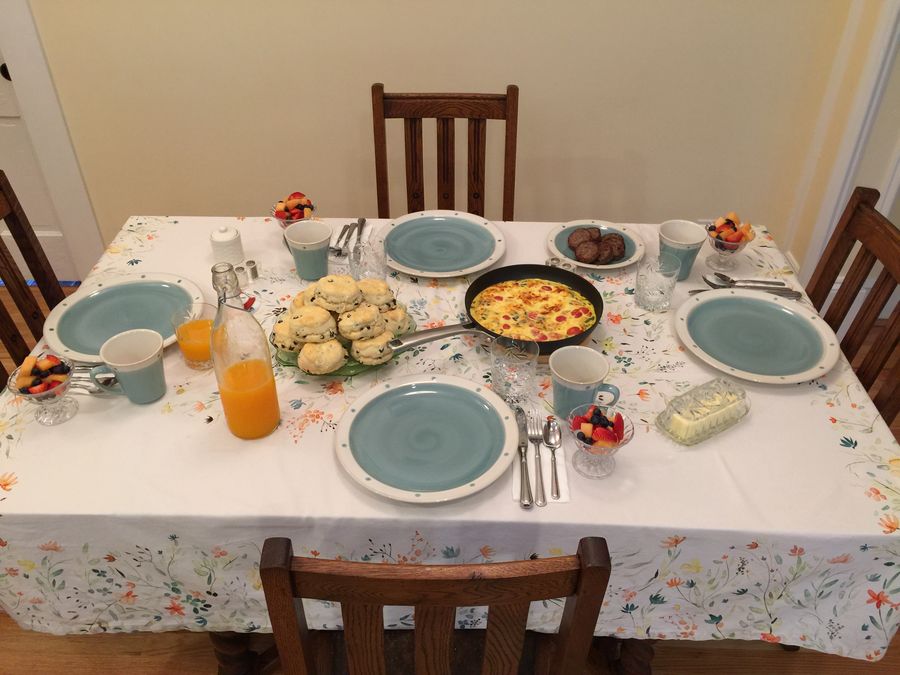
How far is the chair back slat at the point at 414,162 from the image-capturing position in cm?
197

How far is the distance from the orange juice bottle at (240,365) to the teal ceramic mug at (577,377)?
1.58 feet

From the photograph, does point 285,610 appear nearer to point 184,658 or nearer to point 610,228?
point 184,658

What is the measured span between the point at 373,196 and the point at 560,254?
50.1 inches

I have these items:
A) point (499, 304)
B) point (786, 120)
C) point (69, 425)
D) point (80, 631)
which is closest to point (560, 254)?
point (499, 304)

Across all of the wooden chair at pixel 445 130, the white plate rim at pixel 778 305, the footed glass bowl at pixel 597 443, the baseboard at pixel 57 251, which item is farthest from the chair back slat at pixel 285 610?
the baseboard at pixel 57 251

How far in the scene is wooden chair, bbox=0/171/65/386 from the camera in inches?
59.5

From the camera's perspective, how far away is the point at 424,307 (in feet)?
4.99

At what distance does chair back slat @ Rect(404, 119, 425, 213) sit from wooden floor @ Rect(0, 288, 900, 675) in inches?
50.5

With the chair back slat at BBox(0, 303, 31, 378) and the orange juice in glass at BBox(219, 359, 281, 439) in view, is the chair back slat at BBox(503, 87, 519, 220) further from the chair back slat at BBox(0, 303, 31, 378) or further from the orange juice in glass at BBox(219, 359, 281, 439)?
the chair back slat at BBox(0, 303, 31, 378)

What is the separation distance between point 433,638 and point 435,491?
30 centimetres

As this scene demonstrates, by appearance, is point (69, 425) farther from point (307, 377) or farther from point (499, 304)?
point (499, 304)

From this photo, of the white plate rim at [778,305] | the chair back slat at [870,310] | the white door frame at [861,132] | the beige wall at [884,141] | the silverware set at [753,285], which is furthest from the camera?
the beige wall at [884,141]

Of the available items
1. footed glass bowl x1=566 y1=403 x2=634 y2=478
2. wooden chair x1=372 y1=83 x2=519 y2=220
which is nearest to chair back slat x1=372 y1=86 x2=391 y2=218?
wooden chair x1=372 y1=83 x2=519 y2=220

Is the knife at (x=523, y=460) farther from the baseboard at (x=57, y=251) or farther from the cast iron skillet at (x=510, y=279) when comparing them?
the baseboard at (x=57, y=251)
